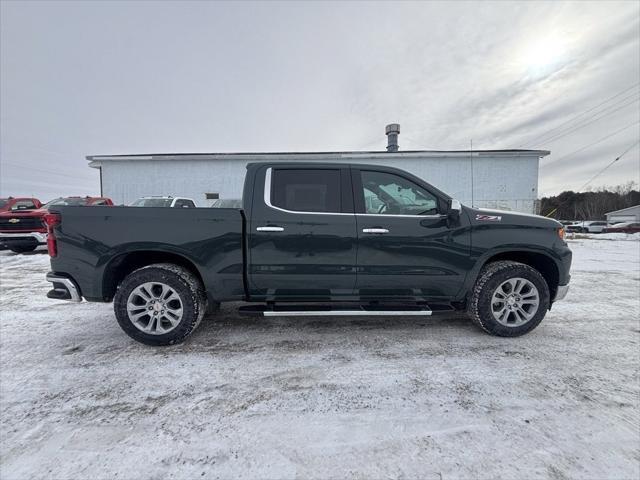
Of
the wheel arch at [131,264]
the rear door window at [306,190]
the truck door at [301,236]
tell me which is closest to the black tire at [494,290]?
the truck door at [301,236]

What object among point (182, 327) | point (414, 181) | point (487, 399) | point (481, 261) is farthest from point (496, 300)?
point (182, 327)

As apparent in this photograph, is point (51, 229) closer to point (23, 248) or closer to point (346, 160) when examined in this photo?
point (23, 248)

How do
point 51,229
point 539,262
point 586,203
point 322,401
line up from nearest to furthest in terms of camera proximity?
point 322,401 < point 51,229 < point 539,262 < point 586,203

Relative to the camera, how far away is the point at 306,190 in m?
2.99

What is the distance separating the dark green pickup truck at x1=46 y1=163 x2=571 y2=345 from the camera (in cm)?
276

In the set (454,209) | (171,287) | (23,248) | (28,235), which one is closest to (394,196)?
(454,209)

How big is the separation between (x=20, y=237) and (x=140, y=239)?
29.6 feet

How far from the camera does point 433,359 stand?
8.50 feet

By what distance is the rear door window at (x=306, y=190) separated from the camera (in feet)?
9.59

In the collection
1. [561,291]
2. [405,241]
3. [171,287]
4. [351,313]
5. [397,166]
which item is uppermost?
[397,166]

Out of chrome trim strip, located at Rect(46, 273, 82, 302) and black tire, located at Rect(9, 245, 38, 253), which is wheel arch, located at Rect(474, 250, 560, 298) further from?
black tire, located at Rect(9, 245, 38, 253)

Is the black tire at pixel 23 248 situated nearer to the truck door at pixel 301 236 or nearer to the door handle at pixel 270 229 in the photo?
the truck door at pixel 301 236

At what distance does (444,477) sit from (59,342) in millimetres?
3780

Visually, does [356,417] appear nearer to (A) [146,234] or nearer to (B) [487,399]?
(B) [487,399]
